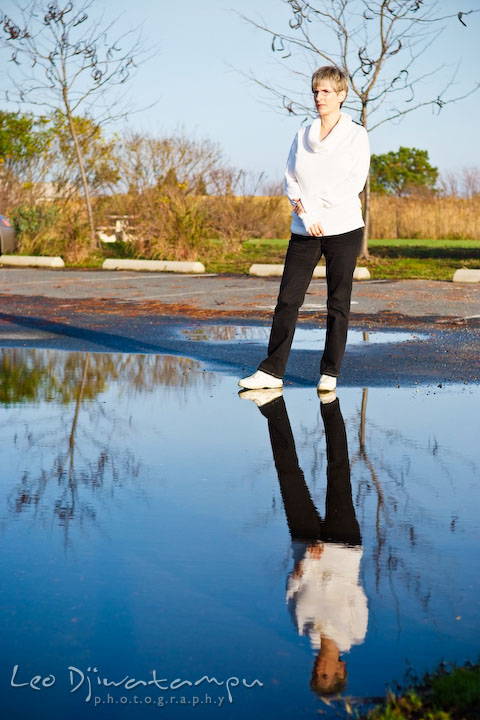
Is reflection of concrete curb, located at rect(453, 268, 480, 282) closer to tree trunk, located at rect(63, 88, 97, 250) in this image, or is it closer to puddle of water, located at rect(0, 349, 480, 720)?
tree trunk, located at rect(63, 88, 97, 250)

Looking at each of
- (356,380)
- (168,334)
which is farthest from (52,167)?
(356,380)

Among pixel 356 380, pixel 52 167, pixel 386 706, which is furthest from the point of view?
pixel 52 167

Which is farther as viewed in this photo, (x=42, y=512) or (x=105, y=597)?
(x=42, y=512)

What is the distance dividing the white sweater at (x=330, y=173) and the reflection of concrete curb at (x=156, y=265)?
41.6 ft

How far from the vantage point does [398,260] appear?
2097 cm

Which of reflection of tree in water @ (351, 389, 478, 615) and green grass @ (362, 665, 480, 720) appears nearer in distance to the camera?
green grass @ (362, 665, 480, 720)

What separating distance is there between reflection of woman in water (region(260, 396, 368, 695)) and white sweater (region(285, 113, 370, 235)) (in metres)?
2.10

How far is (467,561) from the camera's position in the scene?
3326 mm

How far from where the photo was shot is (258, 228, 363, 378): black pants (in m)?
6.69

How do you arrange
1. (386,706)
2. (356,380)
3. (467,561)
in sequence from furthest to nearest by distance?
(356,380) → (467,561) → (386,706)

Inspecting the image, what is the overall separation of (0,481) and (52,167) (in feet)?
71.7

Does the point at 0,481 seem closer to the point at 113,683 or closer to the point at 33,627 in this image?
the point at 33,627

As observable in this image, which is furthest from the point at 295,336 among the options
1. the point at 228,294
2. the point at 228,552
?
the point at 228,552

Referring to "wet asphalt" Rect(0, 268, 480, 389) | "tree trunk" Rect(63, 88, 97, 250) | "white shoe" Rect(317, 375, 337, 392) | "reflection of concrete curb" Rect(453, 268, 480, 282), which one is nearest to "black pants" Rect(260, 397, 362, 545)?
"white shoe" Rect(317, 375, 337, 392)
